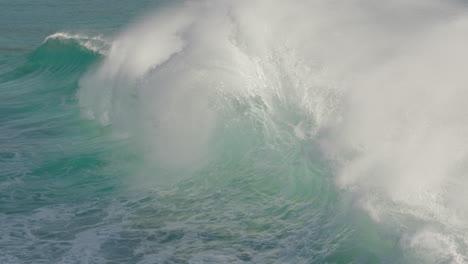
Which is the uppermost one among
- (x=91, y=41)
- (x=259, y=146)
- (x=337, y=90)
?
(x=91, y=41)

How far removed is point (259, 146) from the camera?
11250 mm

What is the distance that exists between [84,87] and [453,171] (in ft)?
39.5

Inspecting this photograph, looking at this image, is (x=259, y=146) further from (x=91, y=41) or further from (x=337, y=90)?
(x=91, y=41)

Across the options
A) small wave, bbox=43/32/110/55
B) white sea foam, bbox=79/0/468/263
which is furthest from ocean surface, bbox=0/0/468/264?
small wave, bbox=43/32/110/55

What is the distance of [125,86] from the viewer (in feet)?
47.4

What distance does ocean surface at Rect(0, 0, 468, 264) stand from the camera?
25.0ft

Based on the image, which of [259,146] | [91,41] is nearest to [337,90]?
[259,146]

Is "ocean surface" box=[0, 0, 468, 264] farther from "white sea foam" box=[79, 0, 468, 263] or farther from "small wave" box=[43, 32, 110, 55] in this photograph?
"small wave" box=[43, 32, 110, 55]

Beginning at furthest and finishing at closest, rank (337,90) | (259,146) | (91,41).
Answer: (91,41) < (259,146) < (337,90)

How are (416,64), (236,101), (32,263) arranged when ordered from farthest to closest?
(236,101)
(416,64)
(32,263)

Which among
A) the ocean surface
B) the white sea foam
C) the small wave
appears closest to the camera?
the ocean surface

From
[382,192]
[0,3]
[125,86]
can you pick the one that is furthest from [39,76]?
[0,3]

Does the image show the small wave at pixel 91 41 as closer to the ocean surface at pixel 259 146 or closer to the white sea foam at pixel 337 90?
the white sea foam at pixel 337 90

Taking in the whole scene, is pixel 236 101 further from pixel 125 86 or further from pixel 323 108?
pixel 125 86
